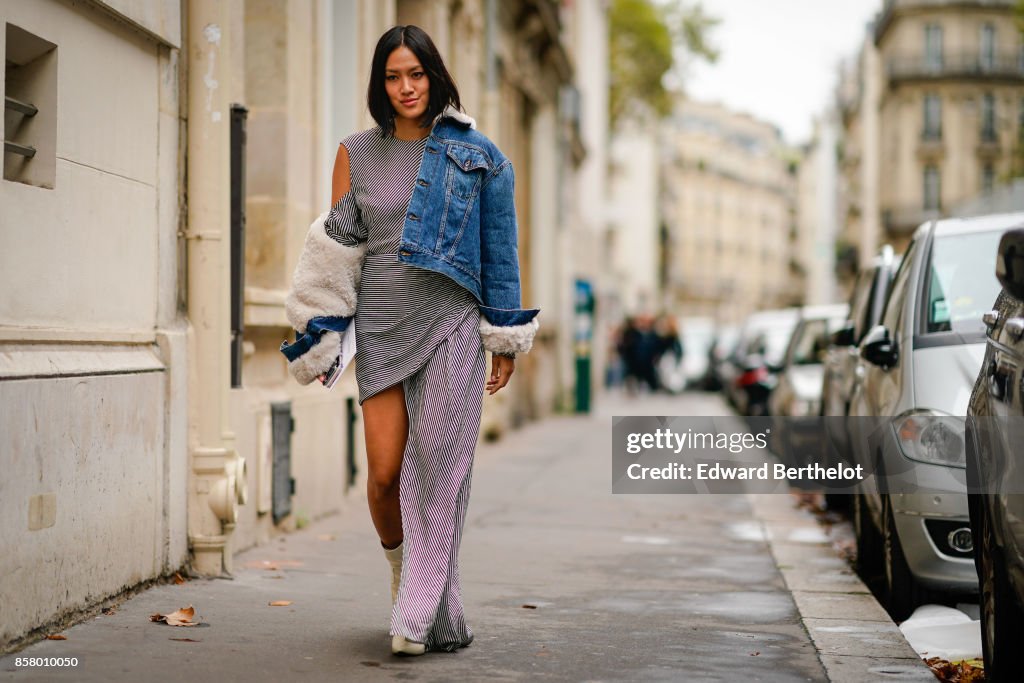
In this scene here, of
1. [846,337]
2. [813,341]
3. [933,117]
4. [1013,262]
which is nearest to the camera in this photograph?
[1013,262]

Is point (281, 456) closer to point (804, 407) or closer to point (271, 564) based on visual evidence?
point (271, 564)

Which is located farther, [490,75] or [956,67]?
[956,67]

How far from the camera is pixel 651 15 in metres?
49.1

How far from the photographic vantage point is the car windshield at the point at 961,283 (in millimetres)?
7453

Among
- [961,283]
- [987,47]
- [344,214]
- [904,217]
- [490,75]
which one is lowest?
[961,283]

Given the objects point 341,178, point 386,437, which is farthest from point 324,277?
point 386,437

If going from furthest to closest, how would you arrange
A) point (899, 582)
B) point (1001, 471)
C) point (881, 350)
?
point (881, 350) → point (899, 582) → point (1001, 471)

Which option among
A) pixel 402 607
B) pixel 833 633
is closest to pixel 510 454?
pixel 833 633

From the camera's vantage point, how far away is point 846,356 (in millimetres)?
11000

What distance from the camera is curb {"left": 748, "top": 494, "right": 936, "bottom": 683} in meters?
5.60

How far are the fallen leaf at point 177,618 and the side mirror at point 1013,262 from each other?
3.22 m

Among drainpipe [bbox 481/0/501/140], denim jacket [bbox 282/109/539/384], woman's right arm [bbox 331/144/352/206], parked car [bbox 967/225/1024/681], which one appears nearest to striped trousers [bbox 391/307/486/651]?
denim jacket [bbox 282/109/539/384]

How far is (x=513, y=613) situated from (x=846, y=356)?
5.08m

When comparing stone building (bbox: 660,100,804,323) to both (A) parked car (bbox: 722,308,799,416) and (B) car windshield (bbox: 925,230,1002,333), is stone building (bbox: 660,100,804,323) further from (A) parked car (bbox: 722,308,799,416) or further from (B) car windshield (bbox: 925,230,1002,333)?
(B) car windshield (bbox: 925,230,1002,333)
